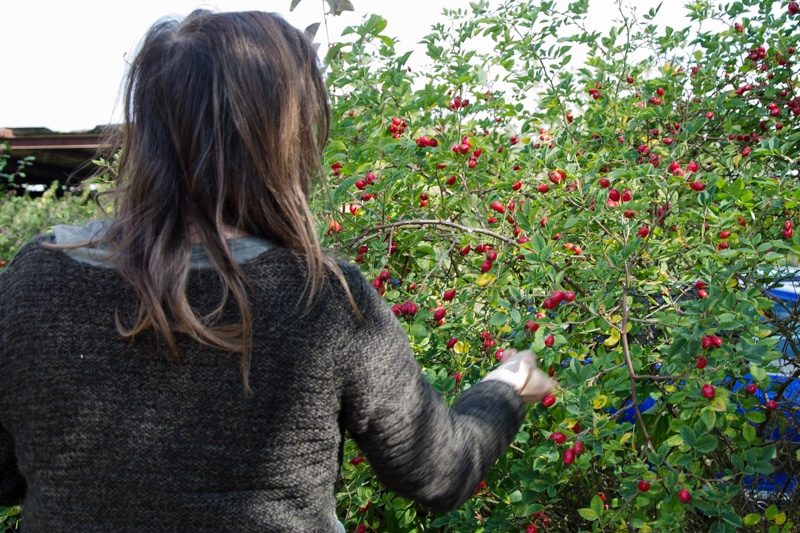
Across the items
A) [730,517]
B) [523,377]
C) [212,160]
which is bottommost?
[730,517]

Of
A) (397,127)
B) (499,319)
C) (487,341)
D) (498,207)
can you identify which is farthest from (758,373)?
(397,127)

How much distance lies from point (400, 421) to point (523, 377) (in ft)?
1.12

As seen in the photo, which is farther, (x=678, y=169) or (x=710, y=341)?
(x=678, y=169)

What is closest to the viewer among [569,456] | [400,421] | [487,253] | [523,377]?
[400,421]

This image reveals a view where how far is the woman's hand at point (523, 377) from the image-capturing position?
132 centimetres

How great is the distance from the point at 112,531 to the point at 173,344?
26 cm

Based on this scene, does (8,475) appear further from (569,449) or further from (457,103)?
(457,103)

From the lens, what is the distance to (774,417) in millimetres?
2180

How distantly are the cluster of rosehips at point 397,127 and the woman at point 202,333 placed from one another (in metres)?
1.32

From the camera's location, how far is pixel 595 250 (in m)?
2.08

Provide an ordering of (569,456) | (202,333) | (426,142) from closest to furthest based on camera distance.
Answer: (202,333)
(569,456)
(426,142)

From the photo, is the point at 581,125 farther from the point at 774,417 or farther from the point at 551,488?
the point at 551,488

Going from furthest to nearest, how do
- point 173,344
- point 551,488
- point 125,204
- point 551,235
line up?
point 551,235, point 551,488, point 125,204, point 173,344

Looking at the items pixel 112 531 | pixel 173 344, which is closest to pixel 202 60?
pixel 173 344
